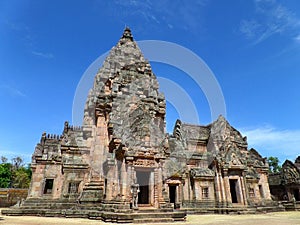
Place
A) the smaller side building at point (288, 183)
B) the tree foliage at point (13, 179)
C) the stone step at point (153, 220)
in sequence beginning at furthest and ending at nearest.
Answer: the tree foliage at point (13, 179), the smaller side building at point (288, 183), the stone step at point (153, 220)

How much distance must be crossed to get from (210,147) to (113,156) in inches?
578

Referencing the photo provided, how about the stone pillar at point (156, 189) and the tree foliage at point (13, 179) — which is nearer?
the stone pillar at point (156, 189)

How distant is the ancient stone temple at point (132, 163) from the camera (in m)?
12.4

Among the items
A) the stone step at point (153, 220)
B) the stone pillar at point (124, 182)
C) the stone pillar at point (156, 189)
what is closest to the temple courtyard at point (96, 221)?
the stone step at point (153, 220)

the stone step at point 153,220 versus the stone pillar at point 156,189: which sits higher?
the stone pillar at point 156,189

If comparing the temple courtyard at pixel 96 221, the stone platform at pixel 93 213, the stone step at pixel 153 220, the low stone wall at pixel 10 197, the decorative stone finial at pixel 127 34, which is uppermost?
the decorative stone finial at pixel 127 34

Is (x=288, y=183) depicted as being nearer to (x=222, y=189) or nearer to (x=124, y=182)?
(x=222, y=189)

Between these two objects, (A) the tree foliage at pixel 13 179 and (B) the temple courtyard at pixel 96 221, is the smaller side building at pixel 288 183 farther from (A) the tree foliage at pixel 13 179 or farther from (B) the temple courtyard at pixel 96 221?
(A) the tree foliage at pixel 13 179

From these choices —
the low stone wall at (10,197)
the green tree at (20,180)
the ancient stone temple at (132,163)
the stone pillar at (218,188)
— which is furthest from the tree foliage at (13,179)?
the stone pillar at (218,188)

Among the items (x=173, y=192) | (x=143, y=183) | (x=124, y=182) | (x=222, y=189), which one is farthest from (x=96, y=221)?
(x=222, y=189)

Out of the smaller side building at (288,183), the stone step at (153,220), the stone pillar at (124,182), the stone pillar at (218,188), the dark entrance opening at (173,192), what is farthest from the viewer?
the smaller side building at (288,183)

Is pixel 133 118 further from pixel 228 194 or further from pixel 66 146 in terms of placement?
pixel 228 194

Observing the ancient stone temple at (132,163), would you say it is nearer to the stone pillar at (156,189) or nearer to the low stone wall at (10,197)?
the stone pillar at (156,189)

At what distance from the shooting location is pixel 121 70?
2134 cm
